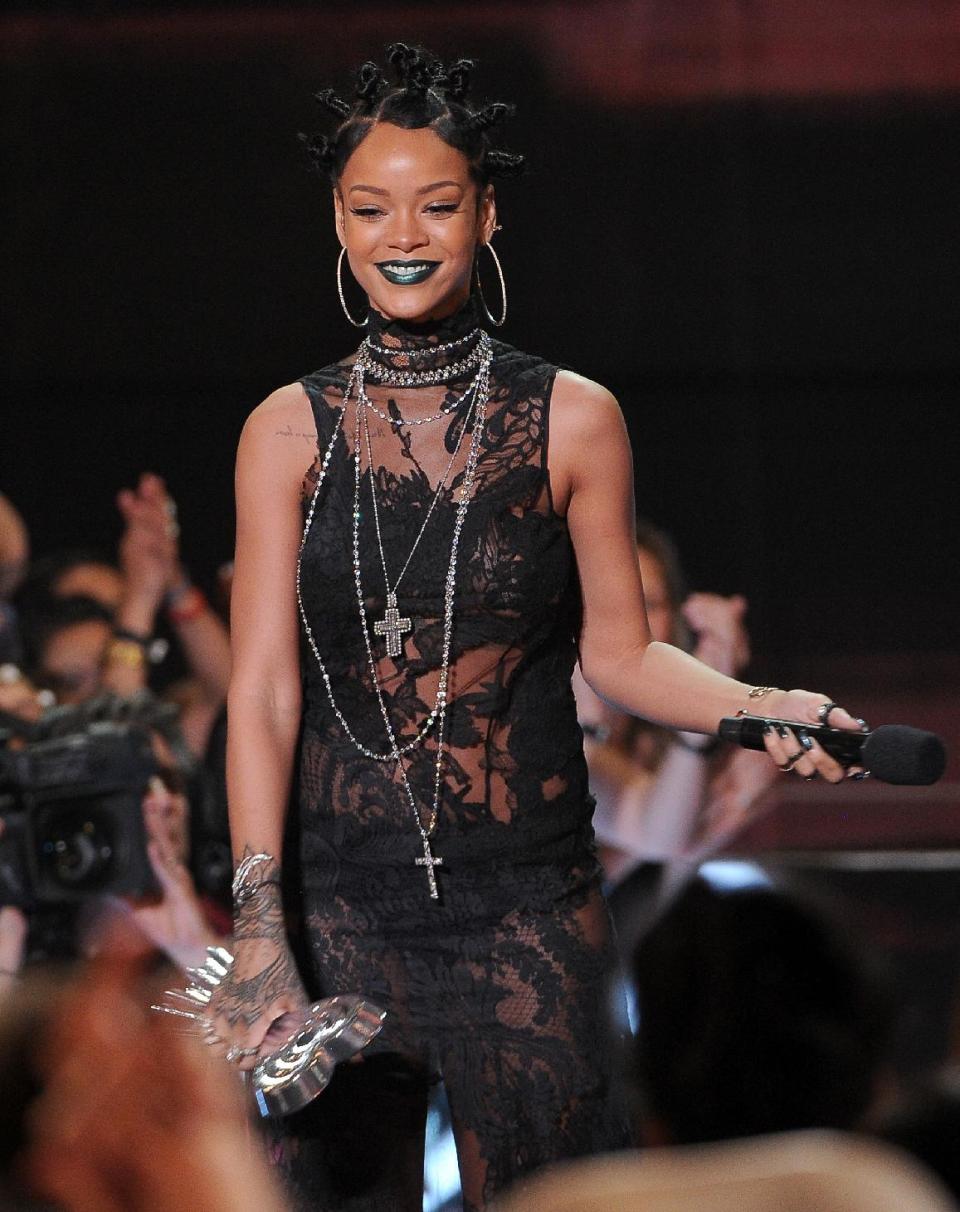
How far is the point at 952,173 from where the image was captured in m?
5.37

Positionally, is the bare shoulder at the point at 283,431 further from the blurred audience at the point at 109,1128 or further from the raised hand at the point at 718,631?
the raised hand at the point at 718,631

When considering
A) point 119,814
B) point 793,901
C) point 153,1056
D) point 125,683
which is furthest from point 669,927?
point 125,683

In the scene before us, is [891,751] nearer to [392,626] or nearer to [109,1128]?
[392,626]

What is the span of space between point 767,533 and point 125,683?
5.81 feet

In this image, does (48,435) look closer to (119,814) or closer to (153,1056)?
(119,814)

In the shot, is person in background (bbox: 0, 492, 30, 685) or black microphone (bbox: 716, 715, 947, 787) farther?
person in background (bbox: 0, 492, 30, 685)

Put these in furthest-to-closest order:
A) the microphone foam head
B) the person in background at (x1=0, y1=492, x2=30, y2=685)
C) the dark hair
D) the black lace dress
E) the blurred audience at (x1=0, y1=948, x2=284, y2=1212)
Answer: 1. the person in background at (x1=0, y1=492, x2=30, y2=685)
2. the black lace dress
3. the microphone foam head
4. the dark hair
5. the blurred audience at (x1=0, y1=948, x2=284, y2=1212)

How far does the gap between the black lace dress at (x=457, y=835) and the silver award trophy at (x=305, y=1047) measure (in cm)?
14

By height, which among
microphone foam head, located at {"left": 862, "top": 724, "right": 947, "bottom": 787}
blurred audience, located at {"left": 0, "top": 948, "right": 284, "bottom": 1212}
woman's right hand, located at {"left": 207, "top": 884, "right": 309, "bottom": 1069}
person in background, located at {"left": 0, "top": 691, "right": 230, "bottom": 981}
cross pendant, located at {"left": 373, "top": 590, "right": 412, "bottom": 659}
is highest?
cross pendant, located at {"left": 373, "top": 590, "right": 412, "bottom": 659}

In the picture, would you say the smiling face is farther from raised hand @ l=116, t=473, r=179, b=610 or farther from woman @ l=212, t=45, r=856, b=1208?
raised hand @ l=116, t=473, r=179, b=610

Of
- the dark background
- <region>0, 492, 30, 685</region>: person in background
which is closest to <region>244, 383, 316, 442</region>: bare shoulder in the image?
<region>0, 492, 30, 685</region>: person in background

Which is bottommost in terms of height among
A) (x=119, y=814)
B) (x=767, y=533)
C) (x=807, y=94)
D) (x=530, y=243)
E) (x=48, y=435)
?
(x=119, y=814)

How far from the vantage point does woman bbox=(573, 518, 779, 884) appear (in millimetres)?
4633

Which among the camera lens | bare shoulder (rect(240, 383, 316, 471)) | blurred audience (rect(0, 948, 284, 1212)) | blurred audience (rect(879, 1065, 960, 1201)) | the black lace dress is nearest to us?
blurred audience (rect(0, 948, 284, 1212))
